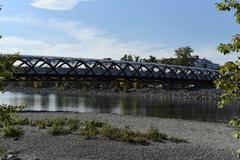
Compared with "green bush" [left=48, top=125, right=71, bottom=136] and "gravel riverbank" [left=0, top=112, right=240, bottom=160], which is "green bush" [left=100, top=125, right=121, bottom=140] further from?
"green bush" [left=48, top=125, right=71, bottom=136]

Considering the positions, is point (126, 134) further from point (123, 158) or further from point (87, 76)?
point (87, 76)

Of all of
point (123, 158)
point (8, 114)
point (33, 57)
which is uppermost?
point (33, 57)

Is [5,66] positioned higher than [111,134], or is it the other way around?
[5,66]

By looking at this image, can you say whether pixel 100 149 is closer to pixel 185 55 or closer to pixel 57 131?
pixel 57 131

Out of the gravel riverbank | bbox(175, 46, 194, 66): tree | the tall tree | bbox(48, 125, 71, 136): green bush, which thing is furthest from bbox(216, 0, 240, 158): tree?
bbox(175, 46, 194, 66): tree

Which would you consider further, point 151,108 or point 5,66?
point 151,108

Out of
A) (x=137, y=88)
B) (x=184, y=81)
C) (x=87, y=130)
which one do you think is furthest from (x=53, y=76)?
(x=137, y=88)

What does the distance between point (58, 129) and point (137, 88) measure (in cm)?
14787

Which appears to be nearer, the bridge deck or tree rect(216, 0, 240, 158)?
tree rect(216, 0, 240, 158)

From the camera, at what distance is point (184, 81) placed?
101m

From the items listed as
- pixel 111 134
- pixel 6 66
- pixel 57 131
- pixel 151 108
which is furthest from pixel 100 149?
pixel 151 108

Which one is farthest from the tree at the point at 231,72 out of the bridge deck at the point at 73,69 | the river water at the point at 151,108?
the bridge deck at the point at 73,69

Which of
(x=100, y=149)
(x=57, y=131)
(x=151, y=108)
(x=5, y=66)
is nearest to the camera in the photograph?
(x=5, y=66)

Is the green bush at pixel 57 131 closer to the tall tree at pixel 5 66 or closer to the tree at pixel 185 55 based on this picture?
the tall tree at pixel 5 66
